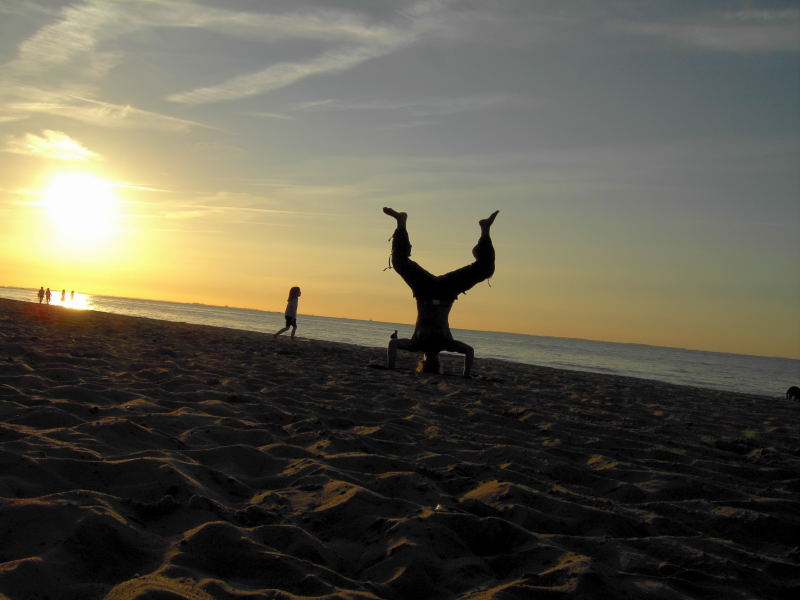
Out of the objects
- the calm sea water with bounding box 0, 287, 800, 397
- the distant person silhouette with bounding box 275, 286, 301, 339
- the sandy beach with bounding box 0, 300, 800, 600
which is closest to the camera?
the sandy beach with bounding box 0, 300, 800, 600

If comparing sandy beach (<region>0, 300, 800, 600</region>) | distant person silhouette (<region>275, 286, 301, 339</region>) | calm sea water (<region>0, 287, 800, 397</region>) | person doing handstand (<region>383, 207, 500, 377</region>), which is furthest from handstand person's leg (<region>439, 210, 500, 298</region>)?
calm sea water (<region>0, 287, 800, 397</region>)

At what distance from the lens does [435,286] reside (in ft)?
31.8

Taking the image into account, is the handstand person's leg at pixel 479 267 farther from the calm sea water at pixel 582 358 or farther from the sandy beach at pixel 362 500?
the calm sea water at pixel 582 358

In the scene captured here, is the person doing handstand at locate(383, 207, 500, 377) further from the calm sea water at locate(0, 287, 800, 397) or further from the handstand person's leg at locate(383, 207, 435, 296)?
the calm sea water at locate(0, 287, 800, 397)

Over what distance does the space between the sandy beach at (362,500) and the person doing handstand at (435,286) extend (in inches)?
137

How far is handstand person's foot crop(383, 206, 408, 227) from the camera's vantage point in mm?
9898

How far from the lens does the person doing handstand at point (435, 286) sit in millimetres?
9516

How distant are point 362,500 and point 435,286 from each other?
6777 mm

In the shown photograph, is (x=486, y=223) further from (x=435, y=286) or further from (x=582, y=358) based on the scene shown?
(x=582, y=358)

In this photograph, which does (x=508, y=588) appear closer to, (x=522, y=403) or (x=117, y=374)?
(x=522, y=403)

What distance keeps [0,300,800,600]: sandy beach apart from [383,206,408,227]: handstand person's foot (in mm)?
4528

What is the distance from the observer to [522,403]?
718 centimetres

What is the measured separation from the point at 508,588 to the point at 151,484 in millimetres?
2029

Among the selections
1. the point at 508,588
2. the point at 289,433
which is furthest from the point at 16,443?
the point at 508,588
